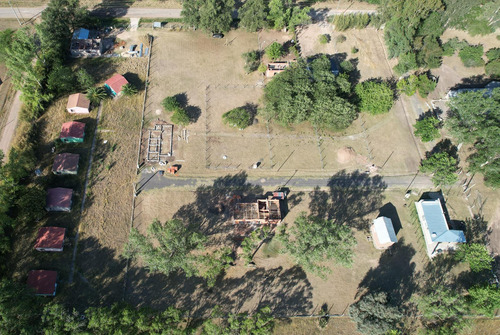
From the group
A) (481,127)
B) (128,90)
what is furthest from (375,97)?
(128,90)

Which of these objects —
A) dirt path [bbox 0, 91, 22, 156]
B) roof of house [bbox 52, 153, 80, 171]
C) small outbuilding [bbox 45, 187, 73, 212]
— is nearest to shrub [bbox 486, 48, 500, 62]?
roof of house [bbox 52, 153, 80, 171]

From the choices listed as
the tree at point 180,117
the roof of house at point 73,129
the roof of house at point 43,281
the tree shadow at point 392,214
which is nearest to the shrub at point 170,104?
the tree at point 180,117

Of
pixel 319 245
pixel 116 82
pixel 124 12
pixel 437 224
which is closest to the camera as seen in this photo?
pixel 319 245

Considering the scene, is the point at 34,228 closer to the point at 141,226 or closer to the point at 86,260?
the point at 86,260

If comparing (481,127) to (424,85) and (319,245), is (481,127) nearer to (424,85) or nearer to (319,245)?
(424,85)

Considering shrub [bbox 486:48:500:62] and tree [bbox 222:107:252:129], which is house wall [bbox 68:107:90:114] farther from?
shrub [bbox 486:48:500:62]

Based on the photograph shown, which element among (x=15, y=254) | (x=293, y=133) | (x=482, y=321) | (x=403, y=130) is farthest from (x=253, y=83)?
(x=482, y=321)

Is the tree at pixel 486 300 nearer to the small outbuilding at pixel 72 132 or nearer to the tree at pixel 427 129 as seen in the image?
the tree at pixel 427 129
